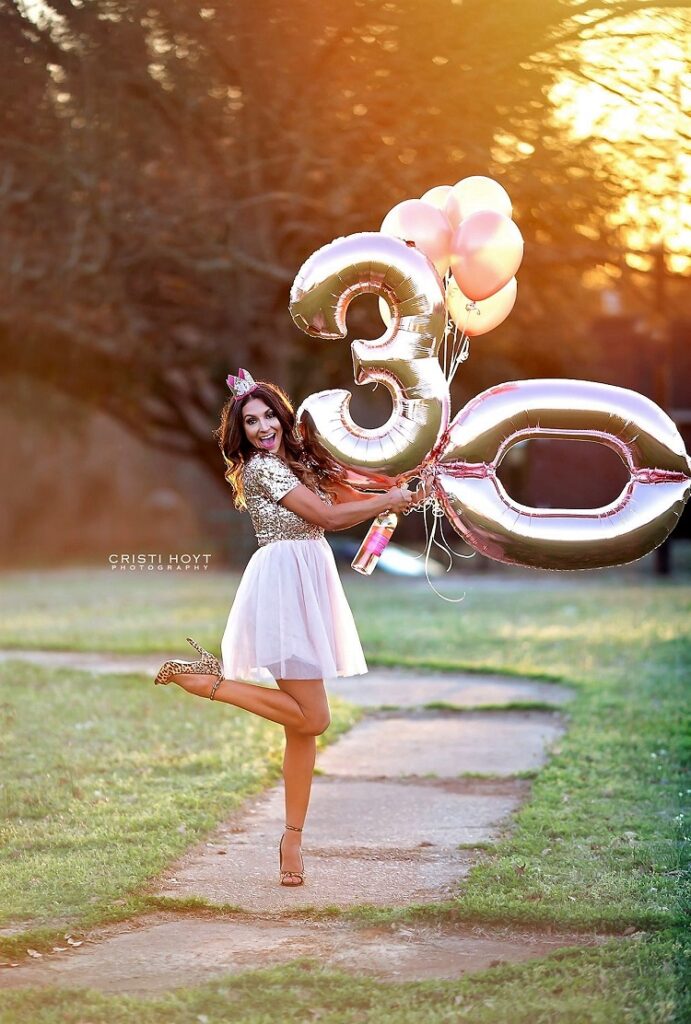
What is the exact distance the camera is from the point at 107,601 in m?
15.5

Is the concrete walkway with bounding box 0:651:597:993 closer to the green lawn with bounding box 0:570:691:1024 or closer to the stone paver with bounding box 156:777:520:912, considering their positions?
the stone paver with bounding box 156:777:520:912

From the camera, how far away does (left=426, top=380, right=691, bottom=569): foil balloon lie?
15.7 ft

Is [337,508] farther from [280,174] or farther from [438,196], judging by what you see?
[280,174]

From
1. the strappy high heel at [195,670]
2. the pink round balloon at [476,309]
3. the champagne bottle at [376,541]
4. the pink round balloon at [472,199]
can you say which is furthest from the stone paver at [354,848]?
the pink round balloon at [472,199]

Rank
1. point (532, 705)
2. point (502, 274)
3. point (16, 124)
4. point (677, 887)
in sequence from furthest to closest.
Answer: point (16, 124) < point (532, 705) < point (502, 274) < point (677, 887)

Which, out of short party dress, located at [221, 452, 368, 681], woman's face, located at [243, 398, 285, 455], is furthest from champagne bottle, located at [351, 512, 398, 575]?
woman's face, located at [243, 398, 285, 455]

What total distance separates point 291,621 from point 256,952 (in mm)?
1079

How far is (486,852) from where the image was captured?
5145 mm

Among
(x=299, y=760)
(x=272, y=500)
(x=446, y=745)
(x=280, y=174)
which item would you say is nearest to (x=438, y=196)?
(x=272, y=500)

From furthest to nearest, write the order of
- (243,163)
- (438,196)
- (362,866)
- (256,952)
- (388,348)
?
(243,163) → (438,196) → (362,866) → (388,348) → (256,952)

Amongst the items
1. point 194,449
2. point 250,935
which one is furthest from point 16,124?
point 194,449

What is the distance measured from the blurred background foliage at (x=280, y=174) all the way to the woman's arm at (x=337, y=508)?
13.9 ft

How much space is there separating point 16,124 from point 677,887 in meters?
9.33

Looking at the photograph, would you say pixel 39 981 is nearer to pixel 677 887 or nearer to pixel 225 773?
pixel 677 887
